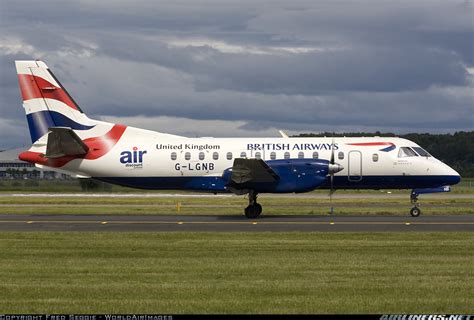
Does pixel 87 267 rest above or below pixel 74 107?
below

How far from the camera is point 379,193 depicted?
69125 millimetres

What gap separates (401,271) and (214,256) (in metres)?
5.33

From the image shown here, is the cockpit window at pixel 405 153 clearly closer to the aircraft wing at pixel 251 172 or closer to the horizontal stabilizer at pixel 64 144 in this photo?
the aircraft wing at pixel 251 172

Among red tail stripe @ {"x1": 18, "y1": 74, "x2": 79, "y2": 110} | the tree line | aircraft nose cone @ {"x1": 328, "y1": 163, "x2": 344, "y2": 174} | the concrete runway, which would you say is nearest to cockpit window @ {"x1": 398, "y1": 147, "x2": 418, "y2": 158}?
the concrete runway

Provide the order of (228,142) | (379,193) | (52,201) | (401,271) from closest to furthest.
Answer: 1. (401,271)
2. (228,142)
3. (52,201)
4. (379,193)

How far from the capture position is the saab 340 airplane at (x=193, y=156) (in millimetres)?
37438

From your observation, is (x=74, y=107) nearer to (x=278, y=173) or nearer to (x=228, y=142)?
(x=228, y=142)

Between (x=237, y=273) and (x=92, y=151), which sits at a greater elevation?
(x=92, y=151)

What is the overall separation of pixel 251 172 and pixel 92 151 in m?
7.68

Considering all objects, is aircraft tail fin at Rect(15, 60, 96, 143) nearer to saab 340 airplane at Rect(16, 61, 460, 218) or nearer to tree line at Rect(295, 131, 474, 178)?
saab 340 airplane at Rect(16, 61, 460, 218)

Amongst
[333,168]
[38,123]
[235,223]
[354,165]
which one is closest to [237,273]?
[235,223]

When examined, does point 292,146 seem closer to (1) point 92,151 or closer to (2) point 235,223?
(2) point 235,223

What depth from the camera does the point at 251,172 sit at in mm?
36125

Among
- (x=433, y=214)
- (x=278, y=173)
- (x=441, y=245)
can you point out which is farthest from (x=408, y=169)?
(x=441, y=245)
